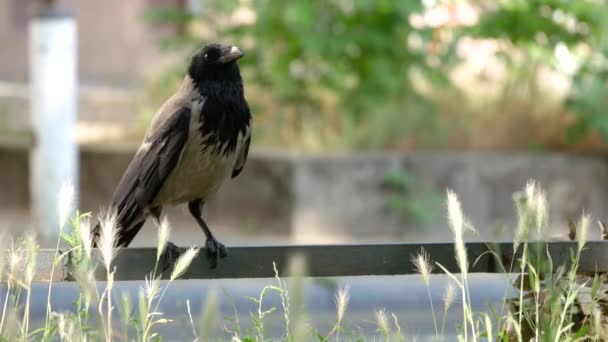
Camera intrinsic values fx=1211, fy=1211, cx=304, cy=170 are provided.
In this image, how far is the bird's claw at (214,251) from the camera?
3.10 meters

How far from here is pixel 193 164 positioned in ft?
15.0

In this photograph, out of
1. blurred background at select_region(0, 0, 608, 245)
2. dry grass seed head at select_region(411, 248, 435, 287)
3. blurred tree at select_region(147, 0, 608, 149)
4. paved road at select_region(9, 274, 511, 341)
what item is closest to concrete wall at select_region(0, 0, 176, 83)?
blurred background at select_region(0, 0, 608, 245)

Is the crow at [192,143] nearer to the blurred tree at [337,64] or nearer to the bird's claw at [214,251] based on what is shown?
the bird's claw at [214,251]

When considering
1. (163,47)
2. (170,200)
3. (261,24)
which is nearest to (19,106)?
(163,47)

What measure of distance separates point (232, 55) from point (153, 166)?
0.52m

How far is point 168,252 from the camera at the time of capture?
151 inches

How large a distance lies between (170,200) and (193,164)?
229 mm

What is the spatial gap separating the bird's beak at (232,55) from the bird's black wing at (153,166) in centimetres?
24

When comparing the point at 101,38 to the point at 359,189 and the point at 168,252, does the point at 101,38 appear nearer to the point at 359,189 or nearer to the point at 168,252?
the point at 359,189

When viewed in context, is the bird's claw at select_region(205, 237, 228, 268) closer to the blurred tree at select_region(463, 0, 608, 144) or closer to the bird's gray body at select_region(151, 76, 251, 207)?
the bird's gray body at select_region(151, 76, 251, 207)

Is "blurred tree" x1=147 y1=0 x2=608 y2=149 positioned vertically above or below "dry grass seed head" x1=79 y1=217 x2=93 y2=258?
above

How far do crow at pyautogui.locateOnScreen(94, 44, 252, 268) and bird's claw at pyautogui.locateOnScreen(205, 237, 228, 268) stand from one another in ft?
0.14

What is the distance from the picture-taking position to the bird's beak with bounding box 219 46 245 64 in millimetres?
4539

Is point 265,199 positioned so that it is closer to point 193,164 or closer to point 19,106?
point 19,106
